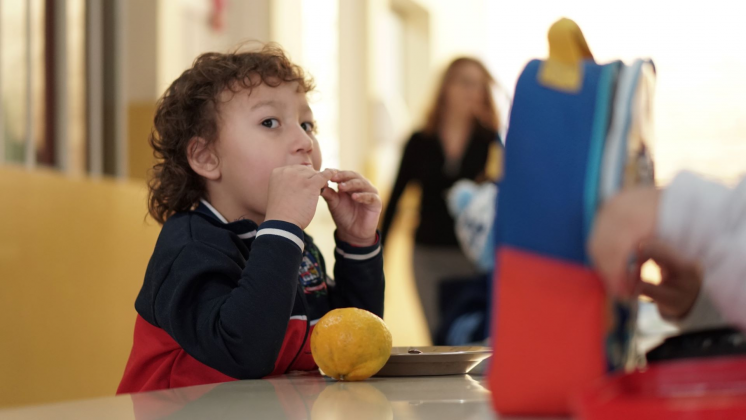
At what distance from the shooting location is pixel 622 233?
410 millimetres

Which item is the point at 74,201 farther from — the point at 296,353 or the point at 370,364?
the point at 370,364

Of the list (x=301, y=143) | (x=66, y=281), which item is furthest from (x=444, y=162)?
(x=301, y=143)

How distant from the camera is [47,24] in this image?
2.56 m

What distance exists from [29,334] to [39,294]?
0.39 ft

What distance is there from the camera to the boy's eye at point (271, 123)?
123cm

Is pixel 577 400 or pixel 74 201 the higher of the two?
pixel 577 400

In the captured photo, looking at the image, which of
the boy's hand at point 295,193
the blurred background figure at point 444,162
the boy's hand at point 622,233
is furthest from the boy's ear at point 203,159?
the blurred background figure at point 444,162

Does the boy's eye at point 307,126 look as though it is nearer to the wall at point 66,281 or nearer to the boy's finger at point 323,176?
the boy's finger at point 323,176

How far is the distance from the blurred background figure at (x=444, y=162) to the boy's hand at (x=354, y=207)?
2307 millimetres

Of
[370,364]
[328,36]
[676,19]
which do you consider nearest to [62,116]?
[370,364]

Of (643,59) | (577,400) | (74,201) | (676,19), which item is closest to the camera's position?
(577,400)

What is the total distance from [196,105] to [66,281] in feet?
4.33

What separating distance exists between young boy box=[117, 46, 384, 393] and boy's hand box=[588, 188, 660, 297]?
577 millimetres

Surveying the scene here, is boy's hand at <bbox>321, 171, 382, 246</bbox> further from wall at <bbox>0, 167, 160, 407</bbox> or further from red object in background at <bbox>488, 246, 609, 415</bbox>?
wall at <bbox>0, 167, 160, 407</bbox>
